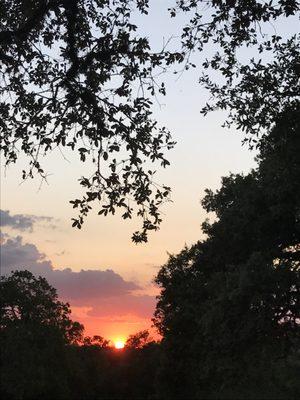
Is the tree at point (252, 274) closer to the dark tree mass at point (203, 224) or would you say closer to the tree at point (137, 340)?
the dark tree mass at point (203, 224)

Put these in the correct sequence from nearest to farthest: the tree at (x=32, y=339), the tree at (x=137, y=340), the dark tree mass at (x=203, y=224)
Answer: the dark tree mass at (x=203, y=224) < the tree at (x=32, y=339) < the tree at (x=137, y=340)

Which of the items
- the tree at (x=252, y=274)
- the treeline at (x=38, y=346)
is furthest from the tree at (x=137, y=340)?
the tree at (x=252, y=274)

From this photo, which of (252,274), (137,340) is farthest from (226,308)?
(137,340)

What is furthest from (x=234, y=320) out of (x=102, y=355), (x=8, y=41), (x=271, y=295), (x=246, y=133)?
(x=102, y=355)

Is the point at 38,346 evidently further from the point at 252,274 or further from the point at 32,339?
the point at 252,274

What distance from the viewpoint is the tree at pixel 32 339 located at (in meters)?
55.2

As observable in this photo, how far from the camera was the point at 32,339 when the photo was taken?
58.9 meters

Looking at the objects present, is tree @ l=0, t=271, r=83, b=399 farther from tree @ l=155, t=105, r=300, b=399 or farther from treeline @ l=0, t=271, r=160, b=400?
tree @ l=155, t=105, r=300, b=399

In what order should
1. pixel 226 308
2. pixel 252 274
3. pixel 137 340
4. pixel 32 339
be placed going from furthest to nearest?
1. pixel 137 340
2. pixel 32 339
3. pixel 226 308
4. pixel 252 274

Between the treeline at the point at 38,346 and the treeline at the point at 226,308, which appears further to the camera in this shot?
the treeline at the point at 38,346

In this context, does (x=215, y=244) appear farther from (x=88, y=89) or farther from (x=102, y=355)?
(x=102, y=355)

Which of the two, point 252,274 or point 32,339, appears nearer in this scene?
point 252,274

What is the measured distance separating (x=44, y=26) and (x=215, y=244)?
74.6 ft

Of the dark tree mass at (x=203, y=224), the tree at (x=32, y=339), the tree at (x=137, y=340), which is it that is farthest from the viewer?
the tree at (x=137, y=340)
